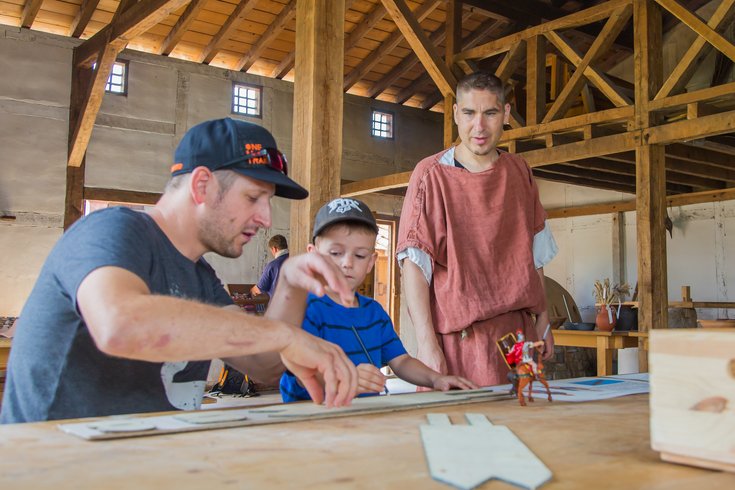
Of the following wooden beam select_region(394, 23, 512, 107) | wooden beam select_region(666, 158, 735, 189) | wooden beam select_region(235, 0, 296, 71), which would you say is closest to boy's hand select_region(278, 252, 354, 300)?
wooden beam select_region(666, 158, 735, 189)

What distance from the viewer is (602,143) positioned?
255 inches

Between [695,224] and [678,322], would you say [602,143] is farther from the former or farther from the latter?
[695,224]

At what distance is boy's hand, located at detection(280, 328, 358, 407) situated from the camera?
1303 millimetres

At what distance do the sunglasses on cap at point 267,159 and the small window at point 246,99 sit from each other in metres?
9.50

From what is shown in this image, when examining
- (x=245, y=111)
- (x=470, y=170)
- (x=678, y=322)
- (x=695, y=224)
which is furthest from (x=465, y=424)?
(x=695, y=224)

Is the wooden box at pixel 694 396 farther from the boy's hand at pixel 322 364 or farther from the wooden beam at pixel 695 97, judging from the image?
the wooden beam at pixel 695 97

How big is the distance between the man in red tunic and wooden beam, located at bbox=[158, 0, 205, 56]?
7198 mm

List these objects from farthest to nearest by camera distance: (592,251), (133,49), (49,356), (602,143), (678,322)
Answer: (592,251), (133,49), (678,322), (602,143), (49,356)

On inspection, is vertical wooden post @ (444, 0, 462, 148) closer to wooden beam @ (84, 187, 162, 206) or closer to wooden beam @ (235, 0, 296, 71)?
wooden beam @ (235, 0, 296, 71)

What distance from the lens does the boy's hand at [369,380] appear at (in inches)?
67.1

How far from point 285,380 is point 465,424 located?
1018 millimetres

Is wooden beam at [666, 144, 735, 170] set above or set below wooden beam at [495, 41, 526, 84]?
below

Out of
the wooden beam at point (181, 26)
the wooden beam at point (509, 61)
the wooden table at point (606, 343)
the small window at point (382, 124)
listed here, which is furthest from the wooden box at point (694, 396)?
the small window at point (382, 124)

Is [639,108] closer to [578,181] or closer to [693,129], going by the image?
[693,129]
